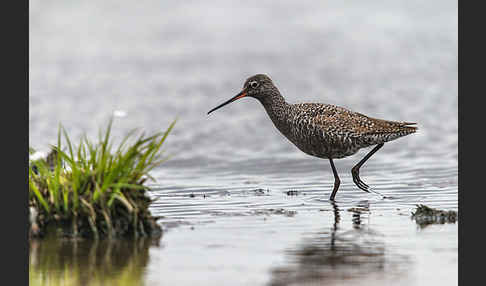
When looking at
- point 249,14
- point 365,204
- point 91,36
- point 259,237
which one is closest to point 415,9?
point 249,14

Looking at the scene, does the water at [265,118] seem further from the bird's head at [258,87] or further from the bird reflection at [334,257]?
the bird's head at [258,87]

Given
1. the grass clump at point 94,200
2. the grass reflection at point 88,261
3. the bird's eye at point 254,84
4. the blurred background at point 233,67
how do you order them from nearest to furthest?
the grass reflection at point 88,261 → the grass clump at point 94,200 → the bird's eye at point 254,84 → the blurred background at point 233,67

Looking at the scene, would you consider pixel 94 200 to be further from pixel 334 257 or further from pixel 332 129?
pixel 332 129

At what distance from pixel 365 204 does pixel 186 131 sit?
34.0ft

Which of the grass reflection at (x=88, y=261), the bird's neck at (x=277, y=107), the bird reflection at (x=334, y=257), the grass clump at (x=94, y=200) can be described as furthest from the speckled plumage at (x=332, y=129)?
the grass reflection at (x=88, y=261)

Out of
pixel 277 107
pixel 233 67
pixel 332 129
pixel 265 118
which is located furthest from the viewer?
pixel 233 67

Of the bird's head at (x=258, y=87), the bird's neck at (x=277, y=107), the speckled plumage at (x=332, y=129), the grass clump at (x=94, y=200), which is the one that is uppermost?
the bird's head at (x=258, y=87)

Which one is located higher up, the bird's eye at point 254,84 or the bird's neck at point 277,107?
the bird's eye at point 254,84

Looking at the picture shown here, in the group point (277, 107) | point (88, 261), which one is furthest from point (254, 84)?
point (88, 261)

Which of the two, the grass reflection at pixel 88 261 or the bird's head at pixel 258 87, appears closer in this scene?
the grass reflection at pixel 88 261

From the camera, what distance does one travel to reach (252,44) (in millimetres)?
35125

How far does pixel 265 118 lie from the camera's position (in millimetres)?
24609

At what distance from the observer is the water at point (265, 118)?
9.73 metres

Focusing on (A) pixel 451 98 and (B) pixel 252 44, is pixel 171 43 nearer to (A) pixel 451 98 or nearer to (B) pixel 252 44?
(B) pixel 252 44
